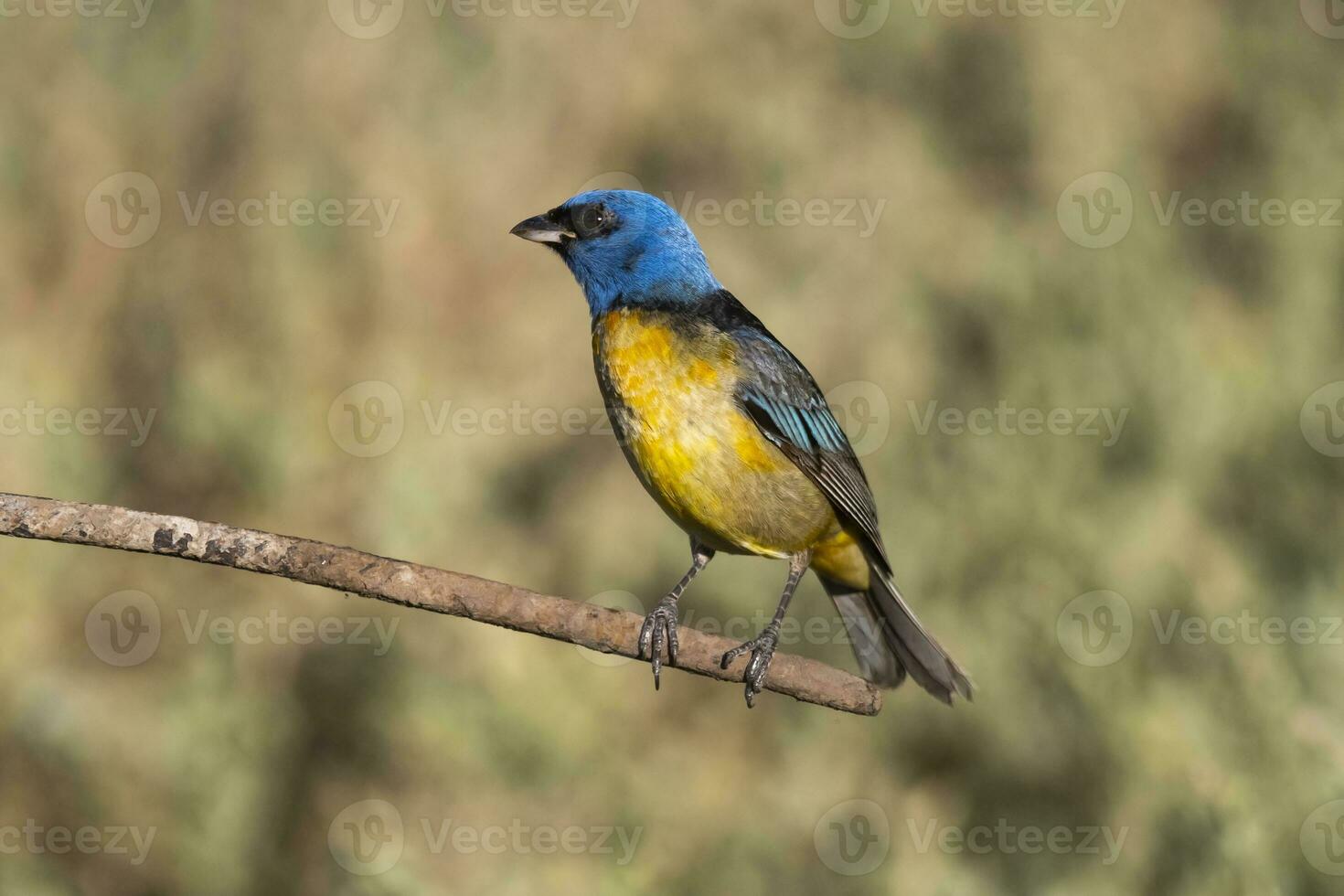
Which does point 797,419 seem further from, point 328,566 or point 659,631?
point 328,566

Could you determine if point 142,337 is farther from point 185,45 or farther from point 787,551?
point 787,551

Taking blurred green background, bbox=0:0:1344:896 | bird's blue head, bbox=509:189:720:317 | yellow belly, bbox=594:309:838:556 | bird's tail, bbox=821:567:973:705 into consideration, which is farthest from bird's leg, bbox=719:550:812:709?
blurred green background, bbox=0:0:1344:896

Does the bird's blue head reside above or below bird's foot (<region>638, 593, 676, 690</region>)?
above

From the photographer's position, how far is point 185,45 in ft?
22.9

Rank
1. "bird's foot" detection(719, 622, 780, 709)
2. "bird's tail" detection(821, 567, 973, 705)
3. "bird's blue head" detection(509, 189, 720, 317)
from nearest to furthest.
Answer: "bird's foot" detection(719, 622, 780, 709), "bird's blue head" detection(509, 189, 720, 317), "bird's tail" detection(821, 567, 973, 705)

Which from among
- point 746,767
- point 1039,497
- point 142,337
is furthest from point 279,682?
point 1039,497

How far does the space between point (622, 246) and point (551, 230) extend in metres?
0.30

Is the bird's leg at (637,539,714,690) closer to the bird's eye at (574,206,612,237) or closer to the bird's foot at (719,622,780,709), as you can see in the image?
the bird's foot at (719,622,780,709)

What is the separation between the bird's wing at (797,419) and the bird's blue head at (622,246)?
9.1 inches

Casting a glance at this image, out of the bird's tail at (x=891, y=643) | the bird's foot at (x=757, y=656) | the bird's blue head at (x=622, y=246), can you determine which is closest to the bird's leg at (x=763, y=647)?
the bird's foot at (x=757, y=656)

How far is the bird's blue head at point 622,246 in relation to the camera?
15.2 ft

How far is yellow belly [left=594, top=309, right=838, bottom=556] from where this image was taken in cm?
425

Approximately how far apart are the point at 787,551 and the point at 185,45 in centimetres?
479

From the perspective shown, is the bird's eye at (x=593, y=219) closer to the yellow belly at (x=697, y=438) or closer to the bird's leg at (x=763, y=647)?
the yellow belly at (x=697, y=438)
